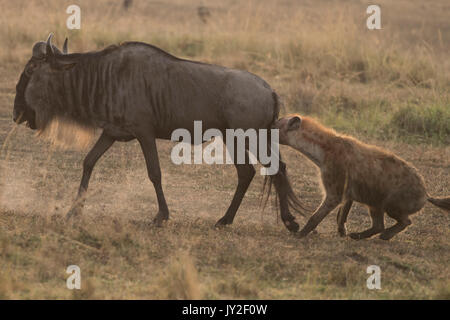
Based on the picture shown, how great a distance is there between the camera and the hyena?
6.21 m

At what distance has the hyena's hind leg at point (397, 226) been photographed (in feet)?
20.6

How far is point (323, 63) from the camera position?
516 inches

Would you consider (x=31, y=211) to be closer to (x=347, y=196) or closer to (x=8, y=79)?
(x=347, y=196)

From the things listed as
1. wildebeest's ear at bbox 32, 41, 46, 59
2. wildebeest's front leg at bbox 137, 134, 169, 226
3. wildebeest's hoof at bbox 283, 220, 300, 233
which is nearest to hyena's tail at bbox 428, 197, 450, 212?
wildebeest's hoof at bbox 283, 220, 300, 233

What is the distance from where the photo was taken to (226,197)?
7.60 meters

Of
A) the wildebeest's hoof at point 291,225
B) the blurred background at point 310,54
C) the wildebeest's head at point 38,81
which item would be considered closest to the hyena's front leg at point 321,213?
the wildebeest's hoof at point 291,225

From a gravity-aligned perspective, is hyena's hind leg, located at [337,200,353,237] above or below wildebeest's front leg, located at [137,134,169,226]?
below

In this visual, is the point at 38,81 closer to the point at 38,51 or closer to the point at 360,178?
the point at 38,51

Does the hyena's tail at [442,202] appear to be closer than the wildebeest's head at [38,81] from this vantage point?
Yes

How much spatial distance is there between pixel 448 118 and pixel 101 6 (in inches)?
378

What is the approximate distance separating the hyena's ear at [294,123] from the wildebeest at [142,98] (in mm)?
168

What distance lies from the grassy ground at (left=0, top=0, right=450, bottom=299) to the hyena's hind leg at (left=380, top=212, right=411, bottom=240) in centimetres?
7

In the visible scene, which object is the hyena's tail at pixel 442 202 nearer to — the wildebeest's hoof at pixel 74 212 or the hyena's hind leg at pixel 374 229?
the hyena's hind leg at pixel 374 229

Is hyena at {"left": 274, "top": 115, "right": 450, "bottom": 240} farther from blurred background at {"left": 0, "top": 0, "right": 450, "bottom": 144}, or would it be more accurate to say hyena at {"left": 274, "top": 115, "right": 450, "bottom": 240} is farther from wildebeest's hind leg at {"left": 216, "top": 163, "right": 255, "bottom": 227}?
blurred background at {"left": 0, "top": 0, "right": 450, "bottom": 144}
